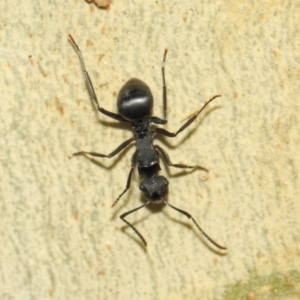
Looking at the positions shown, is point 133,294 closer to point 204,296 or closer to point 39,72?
point 204,296

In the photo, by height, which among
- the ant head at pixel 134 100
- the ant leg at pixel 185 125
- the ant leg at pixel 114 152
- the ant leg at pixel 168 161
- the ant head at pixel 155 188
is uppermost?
the ant head at pixel 134 100

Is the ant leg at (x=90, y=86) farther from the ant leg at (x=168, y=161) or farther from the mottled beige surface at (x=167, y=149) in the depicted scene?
the ant leg at (x=168, y=161)

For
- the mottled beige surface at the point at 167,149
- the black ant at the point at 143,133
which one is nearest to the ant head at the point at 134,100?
the black ant at the point at 143,133

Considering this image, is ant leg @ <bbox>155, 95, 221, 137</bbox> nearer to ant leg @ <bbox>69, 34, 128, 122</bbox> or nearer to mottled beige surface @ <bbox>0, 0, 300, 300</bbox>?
mottled beige surface @ <bbox>0, 0, 300, 300</bbox>

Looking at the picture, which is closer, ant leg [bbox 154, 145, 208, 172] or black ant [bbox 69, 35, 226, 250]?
black ant [bbox 69, 35, 226, 250]

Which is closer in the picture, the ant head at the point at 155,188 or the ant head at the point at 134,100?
the ant head at the point at 134,100

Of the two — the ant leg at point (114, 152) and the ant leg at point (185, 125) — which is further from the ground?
the ant leg at point (185, 125)

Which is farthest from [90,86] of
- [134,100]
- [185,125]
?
[185,125]

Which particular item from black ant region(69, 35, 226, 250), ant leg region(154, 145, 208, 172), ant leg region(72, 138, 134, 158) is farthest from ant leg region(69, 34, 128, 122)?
ant leg region(154, 145, 208, 172)
